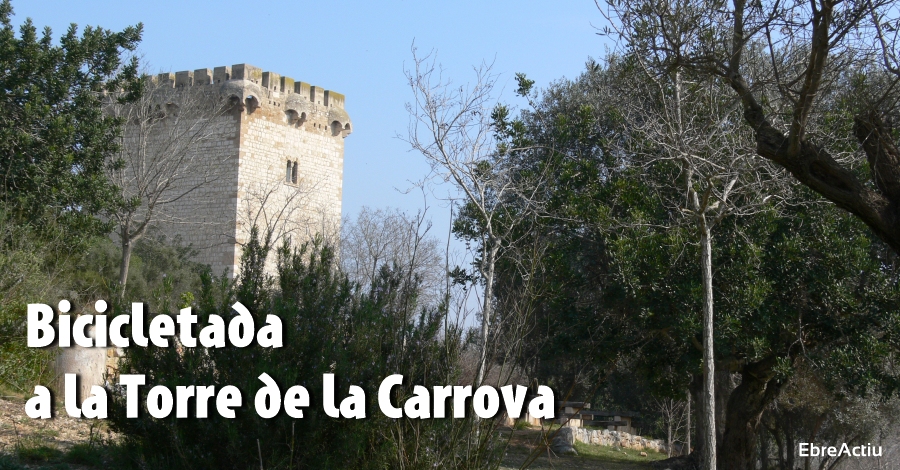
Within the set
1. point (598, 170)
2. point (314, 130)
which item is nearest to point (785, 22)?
point (598, 170)

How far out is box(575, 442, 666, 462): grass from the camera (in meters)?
17.3

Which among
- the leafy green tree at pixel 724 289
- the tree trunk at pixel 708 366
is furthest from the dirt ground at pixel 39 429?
the tree trunk at pixel 708 366

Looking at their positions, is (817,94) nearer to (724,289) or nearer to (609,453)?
(724,289)

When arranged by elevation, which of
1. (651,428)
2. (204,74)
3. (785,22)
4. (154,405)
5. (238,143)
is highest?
(204,74)

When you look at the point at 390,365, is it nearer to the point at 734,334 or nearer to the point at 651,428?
the point at 734,334

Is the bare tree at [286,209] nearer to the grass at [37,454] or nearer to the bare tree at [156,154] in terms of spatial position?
the bare tree at [156,154]

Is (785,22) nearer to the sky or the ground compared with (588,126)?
nearer to the ground

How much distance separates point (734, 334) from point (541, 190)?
4.15m

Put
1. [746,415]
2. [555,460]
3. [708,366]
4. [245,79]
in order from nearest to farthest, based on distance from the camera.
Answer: [708,366] → [746,415] → [555,460] → [245,79]

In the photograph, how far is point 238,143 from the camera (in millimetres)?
26250

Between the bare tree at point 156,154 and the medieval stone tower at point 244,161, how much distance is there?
0.42 feet

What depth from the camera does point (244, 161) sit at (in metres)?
26.4

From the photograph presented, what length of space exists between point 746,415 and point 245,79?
18303 millimetres

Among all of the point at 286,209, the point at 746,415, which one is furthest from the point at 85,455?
the point at 286,209
